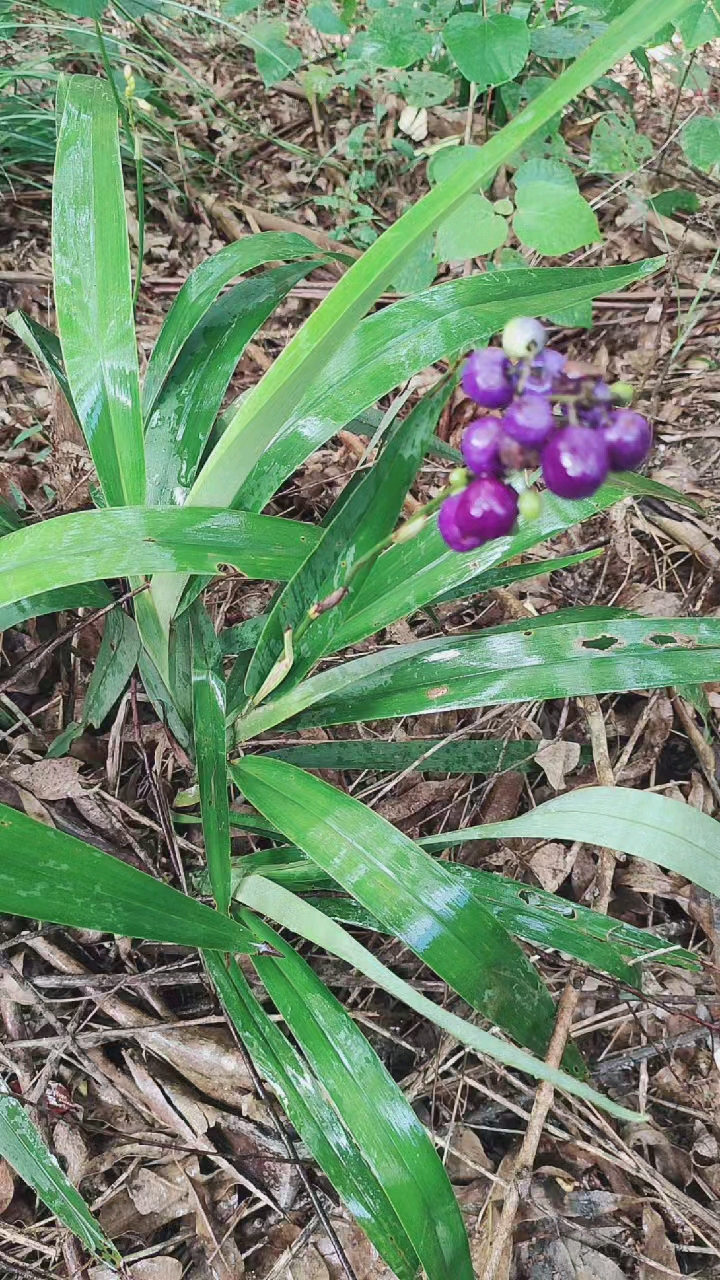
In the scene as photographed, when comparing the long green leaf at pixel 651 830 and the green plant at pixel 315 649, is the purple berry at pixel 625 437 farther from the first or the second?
the long green leaf at pixel 651 830

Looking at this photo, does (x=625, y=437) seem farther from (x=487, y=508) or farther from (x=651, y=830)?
(x=651, y=830)

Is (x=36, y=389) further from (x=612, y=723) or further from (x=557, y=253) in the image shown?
(x=612, y=723)

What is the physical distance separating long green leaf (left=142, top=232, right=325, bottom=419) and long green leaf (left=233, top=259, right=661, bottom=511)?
0.73 feet

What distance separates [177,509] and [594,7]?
144 centimetres

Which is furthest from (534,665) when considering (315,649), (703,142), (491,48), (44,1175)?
(703,142)

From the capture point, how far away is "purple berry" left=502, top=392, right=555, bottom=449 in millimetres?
461

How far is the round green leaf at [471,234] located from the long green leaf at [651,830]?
1.06 metres

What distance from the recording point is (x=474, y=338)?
1052 mm

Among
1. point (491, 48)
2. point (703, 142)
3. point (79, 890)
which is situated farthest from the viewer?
point (703, 142)

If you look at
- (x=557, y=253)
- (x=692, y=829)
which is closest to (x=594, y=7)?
(x=557, y=253)

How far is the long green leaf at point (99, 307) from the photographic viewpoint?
1045 millimetres

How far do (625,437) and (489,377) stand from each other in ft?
0.28

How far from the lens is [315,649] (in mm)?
882

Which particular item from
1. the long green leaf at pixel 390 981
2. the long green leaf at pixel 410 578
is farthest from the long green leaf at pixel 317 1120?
the long green leaf at pixel 410 578
